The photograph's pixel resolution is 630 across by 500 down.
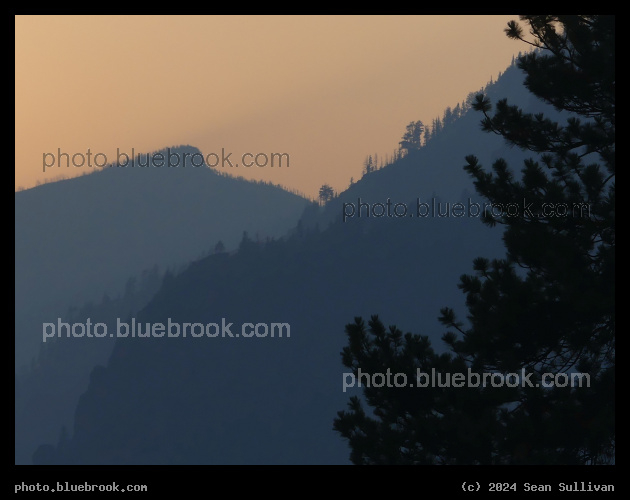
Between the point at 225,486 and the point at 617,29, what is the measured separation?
918 centimetres

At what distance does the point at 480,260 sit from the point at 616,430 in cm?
375

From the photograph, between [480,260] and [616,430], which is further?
[480,260]

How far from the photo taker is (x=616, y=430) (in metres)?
11.5

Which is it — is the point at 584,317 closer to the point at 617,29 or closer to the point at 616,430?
the point at 616,430

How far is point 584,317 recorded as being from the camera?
12812 mm
